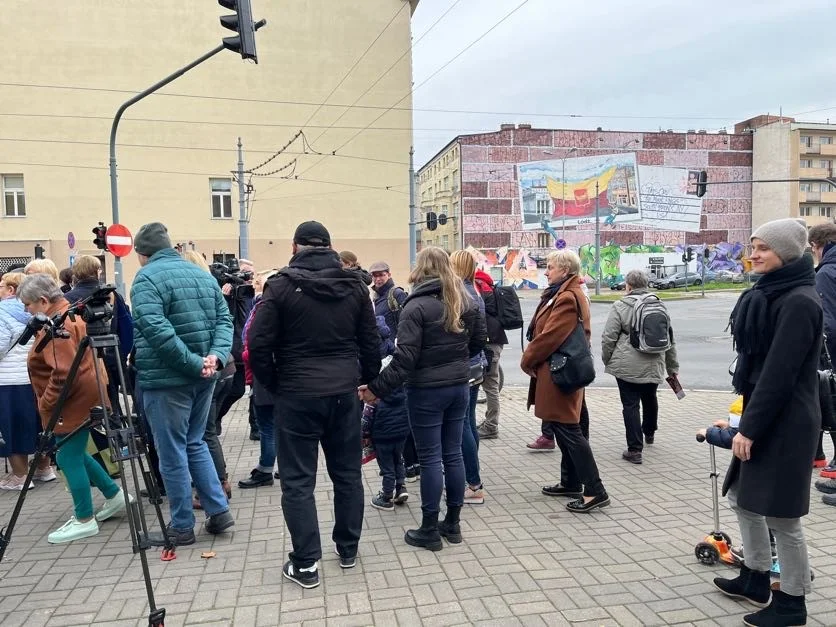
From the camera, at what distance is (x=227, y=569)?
3.80 metres

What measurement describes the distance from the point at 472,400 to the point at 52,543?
327 centimetres

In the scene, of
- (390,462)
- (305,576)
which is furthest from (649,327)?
(305,576)

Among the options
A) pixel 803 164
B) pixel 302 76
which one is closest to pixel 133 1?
pixel 302 76

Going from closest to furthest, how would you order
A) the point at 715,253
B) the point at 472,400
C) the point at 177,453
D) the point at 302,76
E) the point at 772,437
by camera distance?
the point at 772,437, the point at 177,453, the point at 472,400, the point at 302,76, the point at 715,253

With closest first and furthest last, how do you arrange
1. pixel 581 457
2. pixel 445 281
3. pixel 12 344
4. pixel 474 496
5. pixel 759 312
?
1. pixel 759 312
2. pixel 445 281
3. pixel 581 457
4. pixel 474 496
5. pixel 12 344

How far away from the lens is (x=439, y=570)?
3.76m

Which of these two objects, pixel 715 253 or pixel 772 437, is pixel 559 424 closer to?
pixel 772 437

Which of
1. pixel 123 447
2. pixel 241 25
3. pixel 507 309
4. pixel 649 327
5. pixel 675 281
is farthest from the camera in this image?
pixel 675 281

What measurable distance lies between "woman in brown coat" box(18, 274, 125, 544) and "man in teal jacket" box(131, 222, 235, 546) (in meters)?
0.49

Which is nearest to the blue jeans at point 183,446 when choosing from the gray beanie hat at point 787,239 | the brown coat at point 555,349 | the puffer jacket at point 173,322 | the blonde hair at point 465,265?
the puffer jacket at point 173,322

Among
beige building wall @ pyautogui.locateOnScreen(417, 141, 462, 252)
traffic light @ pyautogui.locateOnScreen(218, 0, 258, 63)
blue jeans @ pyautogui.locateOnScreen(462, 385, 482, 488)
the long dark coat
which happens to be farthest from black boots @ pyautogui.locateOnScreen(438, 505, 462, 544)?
beige building wall @ pyautogui.locateOnScreen(417, 141, 462, 252)

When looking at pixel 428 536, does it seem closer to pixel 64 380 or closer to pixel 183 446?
pixel 183 446

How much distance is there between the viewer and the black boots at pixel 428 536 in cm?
406

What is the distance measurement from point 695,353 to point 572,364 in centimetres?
1091
